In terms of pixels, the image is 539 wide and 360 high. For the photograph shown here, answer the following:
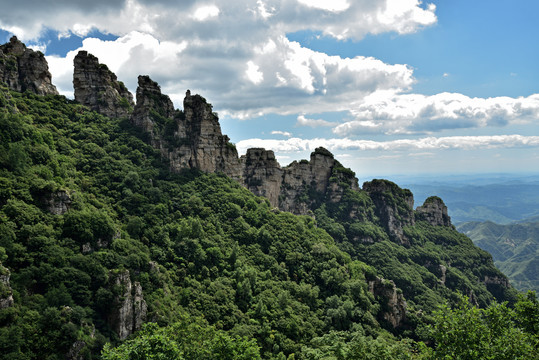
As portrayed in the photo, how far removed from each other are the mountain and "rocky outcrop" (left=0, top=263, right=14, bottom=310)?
25cm

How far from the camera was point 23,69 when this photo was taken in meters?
80.4

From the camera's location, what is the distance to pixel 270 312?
56.8 metres

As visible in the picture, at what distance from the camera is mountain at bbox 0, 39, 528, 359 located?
37.8 metres

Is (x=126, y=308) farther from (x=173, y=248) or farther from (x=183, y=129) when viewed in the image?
(x=183, y=129)

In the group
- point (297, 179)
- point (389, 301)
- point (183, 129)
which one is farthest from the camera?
point (297, 179)

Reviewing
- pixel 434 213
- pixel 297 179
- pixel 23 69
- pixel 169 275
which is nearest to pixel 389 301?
pixel 169 275

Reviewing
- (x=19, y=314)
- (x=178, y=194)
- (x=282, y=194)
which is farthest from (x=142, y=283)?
(x=282, y=194)

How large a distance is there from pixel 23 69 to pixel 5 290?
7094cm

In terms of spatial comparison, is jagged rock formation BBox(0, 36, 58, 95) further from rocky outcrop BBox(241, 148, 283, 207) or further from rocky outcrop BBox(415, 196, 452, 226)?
rocky outcrop BBox(415, 196, 452, 226)

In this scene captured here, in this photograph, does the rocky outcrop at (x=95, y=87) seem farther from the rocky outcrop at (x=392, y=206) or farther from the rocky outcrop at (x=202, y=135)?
the rocky outcrop at (x=392, y=206)

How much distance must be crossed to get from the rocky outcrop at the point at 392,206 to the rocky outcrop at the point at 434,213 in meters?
8.86

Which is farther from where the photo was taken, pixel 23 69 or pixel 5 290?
pixel 23 69

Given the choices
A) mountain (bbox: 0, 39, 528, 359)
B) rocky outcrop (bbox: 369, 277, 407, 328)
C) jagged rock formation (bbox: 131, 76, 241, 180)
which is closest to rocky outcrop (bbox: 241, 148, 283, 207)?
mountain (bbox: 0, 39, 528, 359)

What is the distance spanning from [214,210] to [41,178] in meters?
38.4
